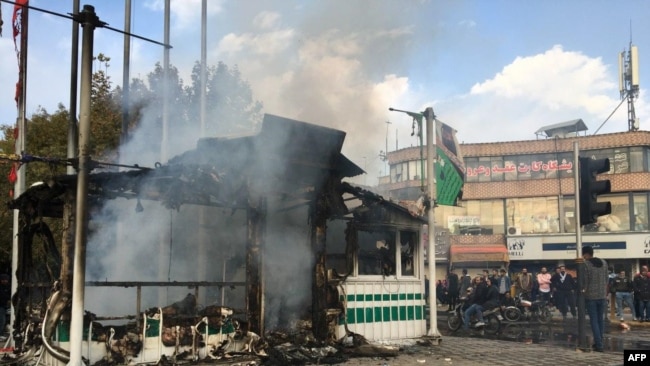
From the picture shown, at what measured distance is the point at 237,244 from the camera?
1166cm

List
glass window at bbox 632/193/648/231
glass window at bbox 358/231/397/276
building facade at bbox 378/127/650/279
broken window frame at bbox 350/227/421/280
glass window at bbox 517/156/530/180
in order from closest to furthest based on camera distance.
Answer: broken window frame at bbox 350/227/421/280 → glass window at bbox 358/231/397/276 → glass window at bbox 632/193/648/231 → building facade at bbox 378/127/650/279 → glass window at bbox 517/156/530/180

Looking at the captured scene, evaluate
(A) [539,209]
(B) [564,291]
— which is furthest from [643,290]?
(A) [539,209]

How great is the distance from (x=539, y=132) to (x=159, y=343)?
128ft

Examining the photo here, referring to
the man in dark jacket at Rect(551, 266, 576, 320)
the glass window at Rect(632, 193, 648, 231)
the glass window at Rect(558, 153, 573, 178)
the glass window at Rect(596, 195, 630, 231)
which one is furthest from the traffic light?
the glass window at Rect(558, 153, 573, 178)

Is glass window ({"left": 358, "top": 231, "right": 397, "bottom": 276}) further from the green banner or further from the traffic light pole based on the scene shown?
the traffic light pole

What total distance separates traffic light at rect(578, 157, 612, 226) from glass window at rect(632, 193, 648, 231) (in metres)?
29.0

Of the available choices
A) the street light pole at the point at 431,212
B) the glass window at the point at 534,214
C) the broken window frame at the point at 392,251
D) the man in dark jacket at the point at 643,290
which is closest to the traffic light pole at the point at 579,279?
the street light pole at the point at 431,212

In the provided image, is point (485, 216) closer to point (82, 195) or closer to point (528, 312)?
point (528, 312)

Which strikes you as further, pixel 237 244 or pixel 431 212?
pixel 431 212

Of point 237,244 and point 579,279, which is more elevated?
point 237,244

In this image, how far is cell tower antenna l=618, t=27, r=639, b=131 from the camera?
134ft

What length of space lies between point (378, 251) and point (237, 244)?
2.84 meters

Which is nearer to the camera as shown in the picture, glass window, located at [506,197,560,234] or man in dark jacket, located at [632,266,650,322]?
man in dark jacket, located at [632,266,650,322]

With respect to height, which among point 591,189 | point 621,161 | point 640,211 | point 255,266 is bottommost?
point 255,266
